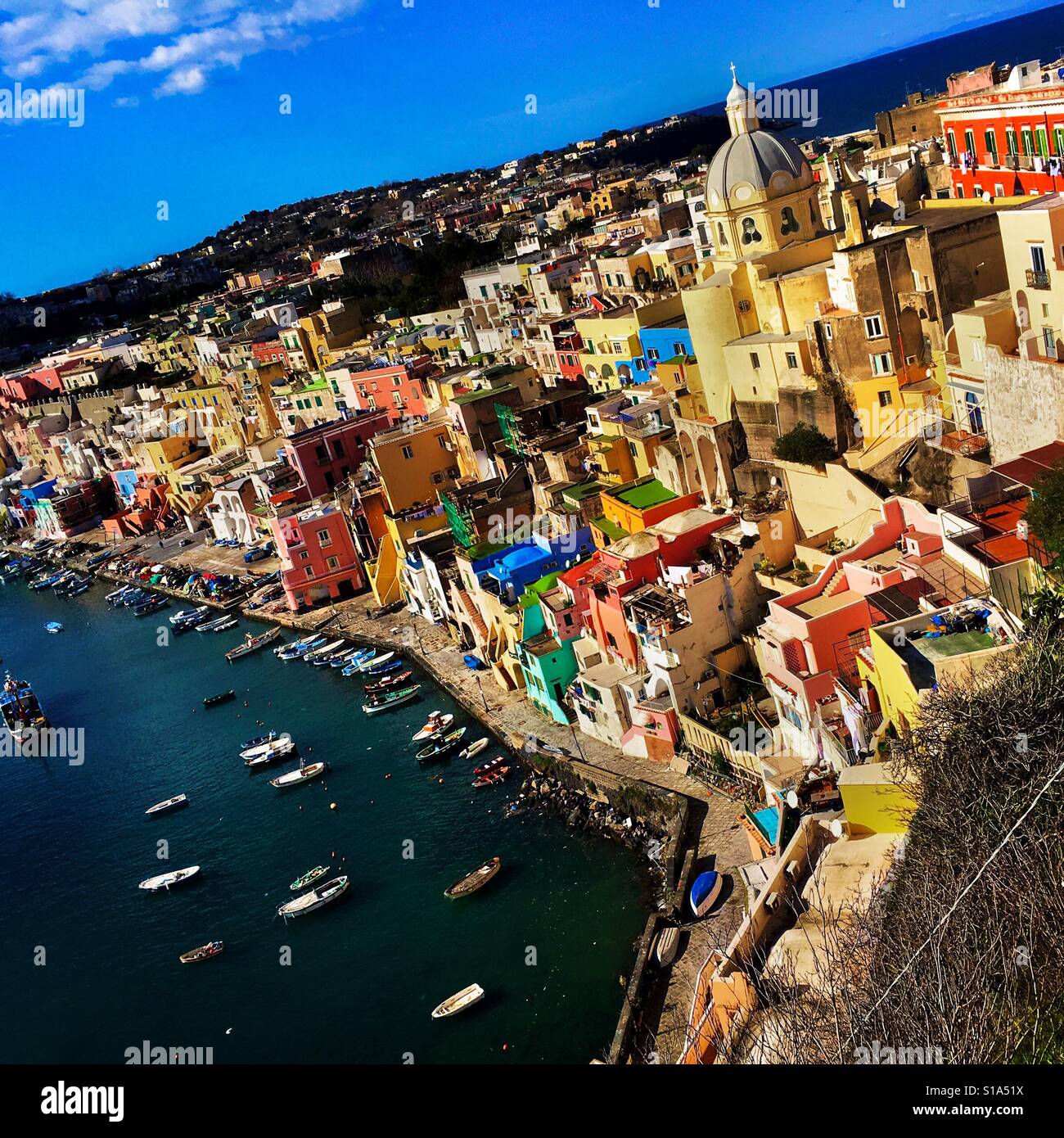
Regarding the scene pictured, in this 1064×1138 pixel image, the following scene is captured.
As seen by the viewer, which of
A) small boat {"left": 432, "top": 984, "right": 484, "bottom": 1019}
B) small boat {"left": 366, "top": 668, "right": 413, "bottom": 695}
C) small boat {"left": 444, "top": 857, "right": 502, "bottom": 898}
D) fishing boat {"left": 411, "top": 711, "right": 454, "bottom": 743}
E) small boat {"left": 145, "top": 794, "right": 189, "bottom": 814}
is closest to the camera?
small boat {"left": 432, "top": 984, "right": 484, "bottom": 1019}

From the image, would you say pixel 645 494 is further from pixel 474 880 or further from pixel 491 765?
pixel 474 880

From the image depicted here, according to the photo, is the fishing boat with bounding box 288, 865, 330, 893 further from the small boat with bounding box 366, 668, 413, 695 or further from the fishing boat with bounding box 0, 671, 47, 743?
the fishing boat with bounding box 0, 671, 47, 743

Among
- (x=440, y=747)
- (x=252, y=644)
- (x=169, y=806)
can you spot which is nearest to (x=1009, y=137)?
(x=440, y=747)

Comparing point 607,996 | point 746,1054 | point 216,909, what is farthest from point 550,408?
point 746,1054

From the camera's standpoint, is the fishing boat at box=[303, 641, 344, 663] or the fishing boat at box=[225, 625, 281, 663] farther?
the fishing boat at box=[225, 625, 281, 663]

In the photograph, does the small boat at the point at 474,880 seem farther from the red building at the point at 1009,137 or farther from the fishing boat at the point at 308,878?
the red building at the point at 1009,137

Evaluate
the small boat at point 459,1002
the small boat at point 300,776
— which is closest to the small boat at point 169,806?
the small boat at point 300,776

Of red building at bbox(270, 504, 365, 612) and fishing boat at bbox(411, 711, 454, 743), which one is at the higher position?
red building at bbox(270, 504, 365, 612)

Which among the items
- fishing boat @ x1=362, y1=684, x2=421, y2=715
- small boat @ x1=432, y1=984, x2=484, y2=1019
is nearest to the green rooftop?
fishing boat @ x1=362, y1=684, x2=421, y2=715
